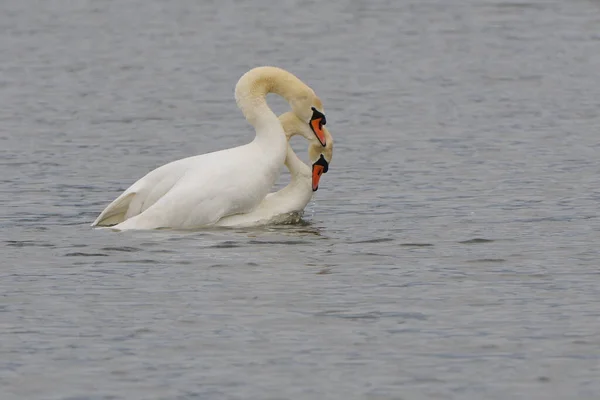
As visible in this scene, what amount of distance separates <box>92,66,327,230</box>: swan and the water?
259 millimetres

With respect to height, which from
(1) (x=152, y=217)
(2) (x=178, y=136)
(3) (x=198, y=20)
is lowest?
(3) (x=198, y=20)

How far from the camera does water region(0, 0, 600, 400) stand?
10.6 metres

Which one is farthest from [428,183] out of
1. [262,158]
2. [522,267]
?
[522,267]

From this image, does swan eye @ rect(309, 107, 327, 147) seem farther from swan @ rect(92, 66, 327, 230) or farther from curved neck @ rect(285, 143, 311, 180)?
curved neck @ rect(285, 143, 311, 180)

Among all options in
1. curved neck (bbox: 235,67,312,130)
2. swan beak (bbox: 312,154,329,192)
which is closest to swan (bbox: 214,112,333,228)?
swan beak (bbox: 312,154,329,192)

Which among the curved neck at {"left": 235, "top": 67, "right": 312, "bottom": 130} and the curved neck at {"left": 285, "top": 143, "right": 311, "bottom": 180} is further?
the curved neck at {"left": 285, "top": 143, "right": 311, "bottom": 180}

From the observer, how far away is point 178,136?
22.7 metres

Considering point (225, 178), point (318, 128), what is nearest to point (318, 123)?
point (318, 128)

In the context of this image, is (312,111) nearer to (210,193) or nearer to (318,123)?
(318,123)

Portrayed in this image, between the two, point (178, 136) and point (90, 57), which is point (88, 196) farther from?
point (90, 57)

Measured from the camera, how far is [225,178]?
50.2ft

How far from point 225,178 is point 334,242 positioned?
3.75 feet

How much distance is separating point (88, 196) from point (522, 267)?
5.86 meters

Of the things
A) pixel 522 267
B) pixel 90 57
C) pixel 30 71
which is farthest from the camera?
pixel 90 57
